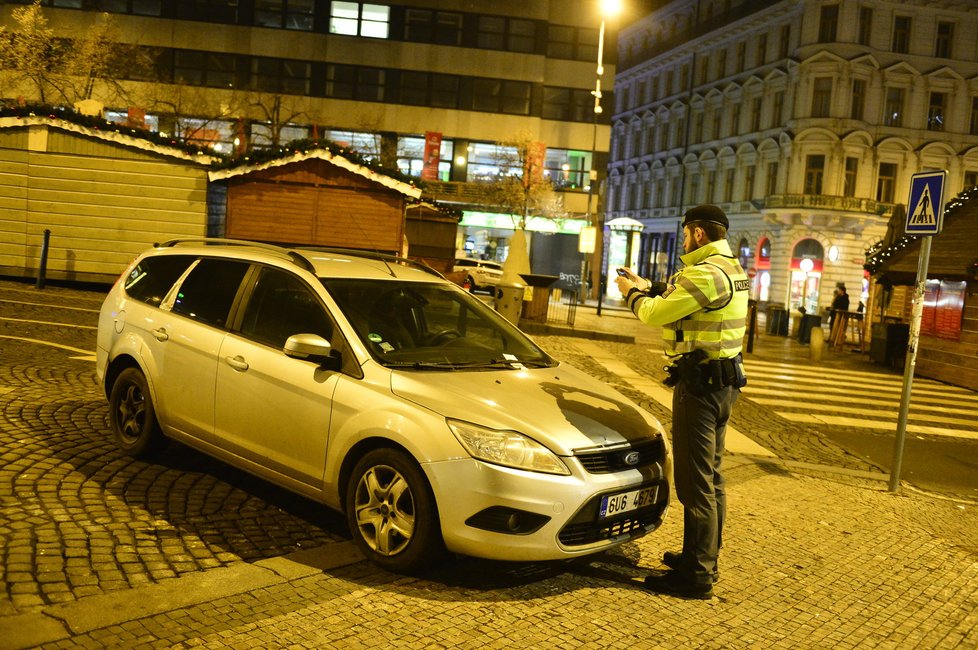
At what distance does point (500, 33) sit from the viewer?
44.7m

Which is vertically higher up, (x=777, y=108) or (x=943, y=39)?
(x=943, y=39)

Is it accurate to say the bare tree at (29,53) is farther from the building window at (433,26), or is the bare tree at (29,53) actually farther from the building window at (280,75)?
the building window at (433,26)

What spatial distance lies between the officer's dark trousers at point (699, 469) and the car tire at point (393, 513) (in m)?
1.37

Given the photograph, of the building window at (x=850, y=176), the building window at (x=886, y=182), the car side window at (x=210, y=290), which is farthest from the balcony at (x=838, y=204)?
the car side window at (x=210, y=290)

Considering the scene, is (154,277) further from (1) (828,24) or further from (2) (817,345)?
(1) (828,24)

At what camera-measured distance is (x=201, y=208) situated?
1873 centimetres

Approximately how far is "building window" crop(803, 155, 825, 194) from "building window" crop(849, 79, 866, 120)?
9.30ft

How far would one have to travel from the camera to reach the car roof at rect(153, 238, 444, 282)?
5484mm

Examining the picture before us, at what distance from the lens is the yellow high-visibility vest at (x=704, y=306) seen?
459 cm

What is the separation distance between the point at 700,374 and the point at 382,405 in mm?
1709

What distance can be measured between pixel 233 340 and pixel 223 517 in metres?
1.09

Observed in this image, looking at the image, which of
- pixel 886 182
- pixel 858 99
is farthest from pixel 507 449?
pixel 886 182

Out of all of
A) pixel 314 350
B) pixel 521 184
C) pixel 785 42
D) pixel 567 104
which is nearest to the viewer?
pixel 314 350

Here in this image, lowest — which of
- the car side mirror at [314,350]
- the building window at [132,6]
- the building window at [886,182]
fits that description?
the car side mirror at [314,350]
